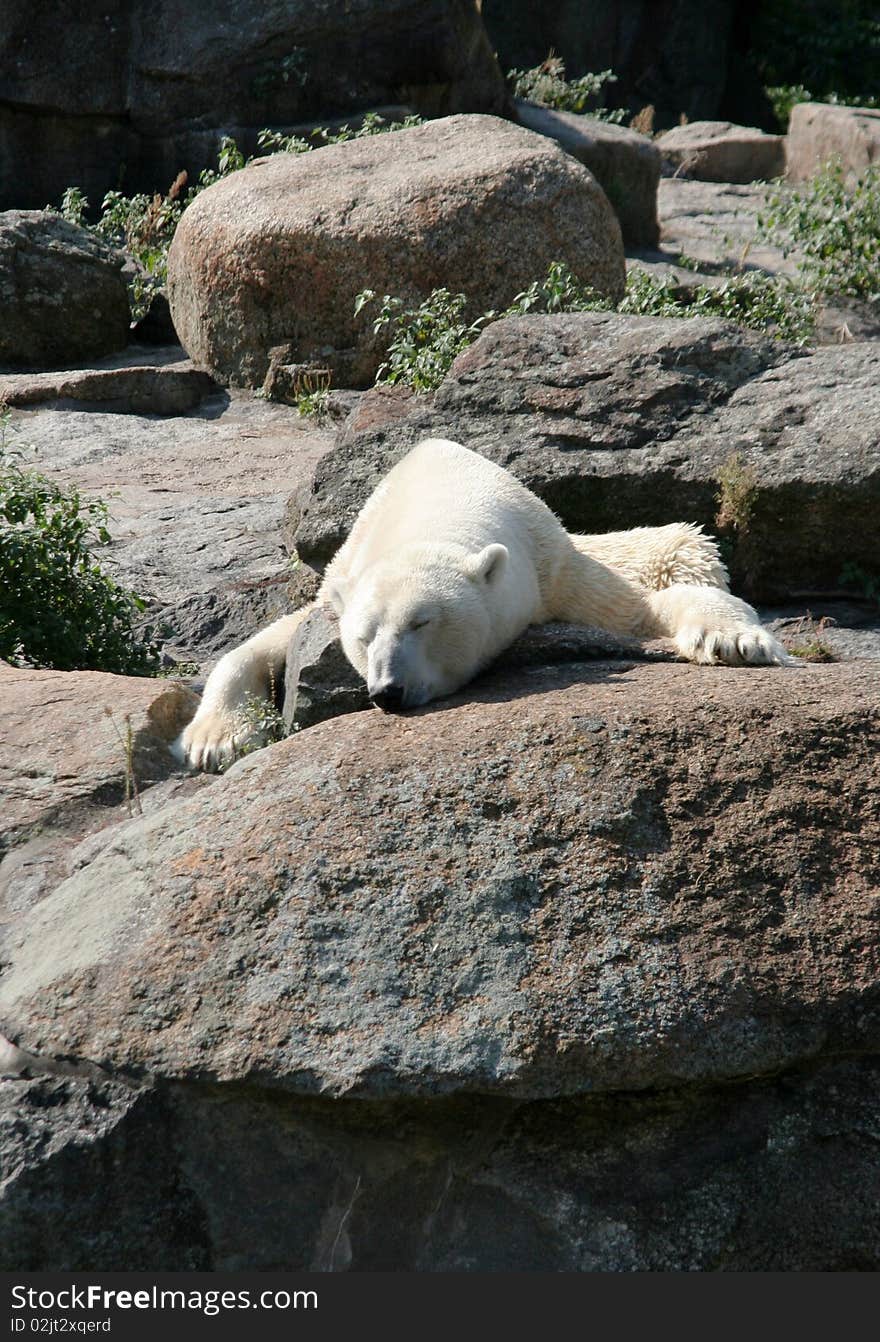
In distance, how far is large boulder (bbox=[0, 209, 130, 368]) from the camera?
10281 mm

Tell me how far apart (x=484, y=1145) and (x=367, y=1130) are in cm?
23

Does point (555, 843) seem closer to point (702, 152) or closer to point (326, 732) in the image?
point (326, 732)

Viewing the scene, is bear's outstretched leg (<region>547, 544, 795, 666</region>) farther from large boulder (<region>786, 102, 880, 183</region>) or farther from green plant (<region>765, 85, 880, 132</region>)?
green plant (<region>765, 85, 880, 132</region>)

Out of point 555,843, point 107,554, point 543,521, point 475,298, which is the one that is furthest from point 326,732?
point 475,298

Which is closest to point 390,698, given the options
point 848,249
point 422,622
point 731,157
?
point 422,622

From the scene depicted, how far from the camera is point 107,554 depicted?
6.93 meters

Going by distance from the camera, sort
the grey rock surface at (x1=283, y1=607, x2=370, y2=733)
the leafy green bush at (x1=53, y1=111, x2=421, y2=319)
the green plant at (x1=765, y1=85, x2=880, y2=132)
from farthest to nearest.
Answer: the green plant at (x1=765, y1=85, x2=880, y2=132)
the leafy green bush at (x1=53, y1=111, x2=421, y2=319)
the grey rock surface at (x1=283, y1=607, x2=370, y2=733)

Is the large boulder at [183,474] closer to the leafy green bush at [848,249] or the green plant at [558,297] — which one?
the green plant at [558,297]

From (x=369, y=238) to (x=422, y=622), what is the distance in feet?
19.3

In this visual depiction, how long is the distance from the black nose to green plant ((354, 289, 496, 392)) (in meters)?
3.49

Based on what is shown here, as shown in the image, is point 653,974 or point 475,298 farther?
point 475,298

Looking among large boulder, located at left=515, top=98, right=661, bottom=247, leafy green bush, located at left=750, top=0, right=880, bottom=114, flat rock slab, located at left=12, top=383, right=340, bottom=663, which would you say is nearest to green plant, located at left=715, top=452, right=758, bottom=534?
flat rock slab, located at left=12, top=383, right=340, bottom=663

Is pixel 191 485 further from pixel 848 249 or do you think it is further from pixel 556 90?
pixel 556 90

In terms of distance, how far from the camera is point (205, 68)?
13078mm
